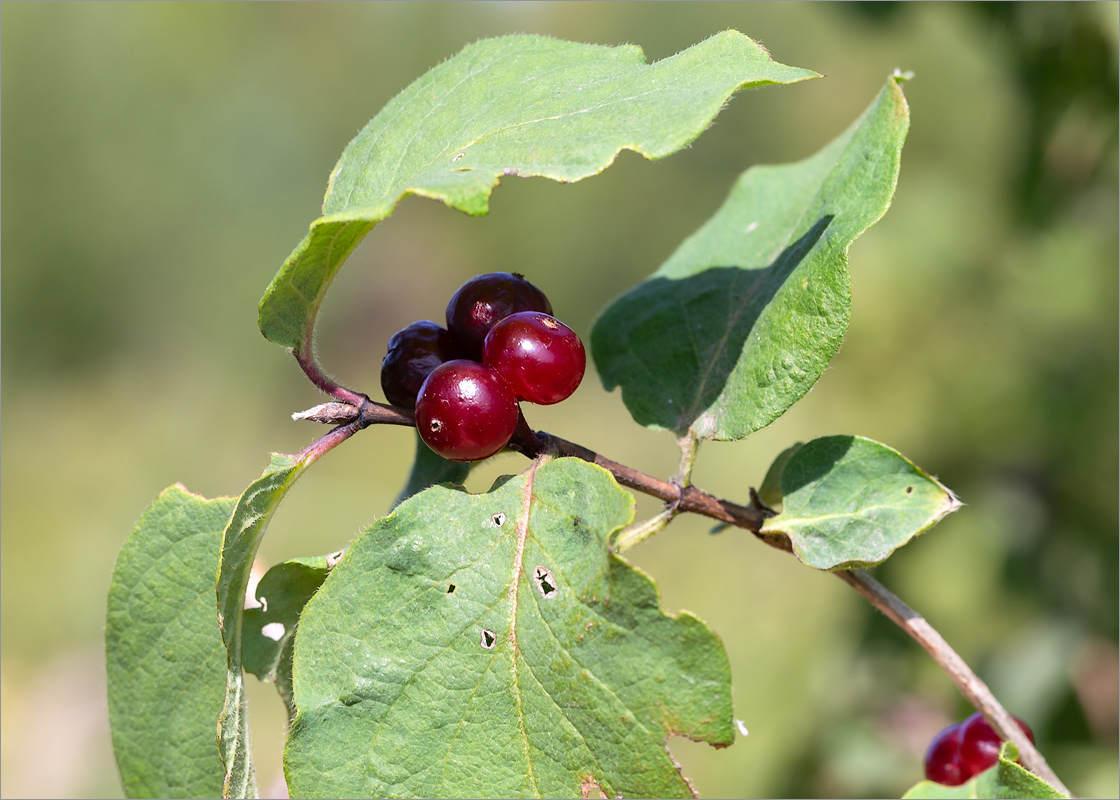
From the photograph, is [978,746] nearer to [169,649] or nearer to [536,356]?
[536,356]

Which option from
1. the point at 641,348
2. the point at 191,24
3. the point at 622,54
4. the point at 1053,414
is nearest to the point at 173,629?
the point at 641,348

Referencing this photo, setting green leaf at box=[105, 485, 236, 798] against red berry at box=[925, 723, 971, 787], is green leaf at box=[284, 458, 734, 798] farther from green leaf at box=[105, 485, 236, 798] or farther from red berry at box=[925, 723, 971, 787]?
red berry at box=[925, 723, 971, 787]

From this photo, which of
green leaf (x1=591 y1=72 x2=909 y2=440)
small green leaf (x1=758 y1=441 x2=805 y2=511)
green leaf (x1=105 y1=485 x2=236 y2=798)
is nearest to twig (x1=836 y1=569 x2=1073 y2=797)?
small green leaf (x1=758 y1=441 x2=805 y2=511)

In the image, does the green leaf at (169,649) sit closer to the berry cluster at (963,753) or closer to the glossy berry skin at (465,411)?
the glossy berry skin at (465,411)

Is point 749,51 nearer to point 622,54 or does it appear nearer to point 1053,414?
point 622,54

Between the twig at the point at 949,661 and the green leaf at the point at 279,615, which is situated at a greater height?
the green leaf at the point at 279,615

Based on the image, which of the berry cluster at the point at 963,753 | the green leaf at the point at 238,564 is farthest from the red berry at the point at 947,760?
the green leaf at the point at 238,564
